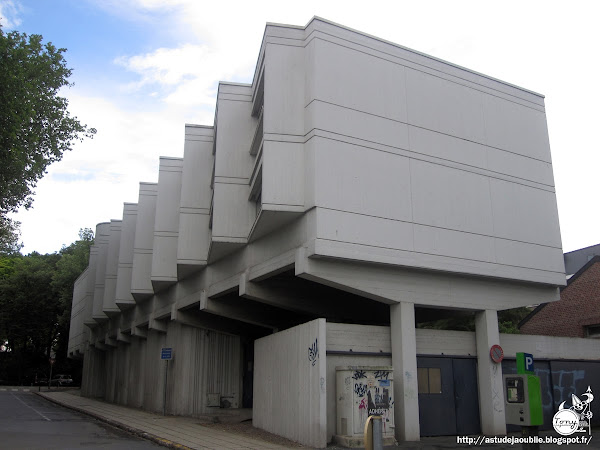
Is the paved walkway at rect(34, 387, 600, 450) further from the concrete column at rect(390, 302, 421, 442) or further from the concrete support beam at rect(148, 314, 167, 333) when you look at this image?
the concrete support beam at rect(148, 314, 167, 333)

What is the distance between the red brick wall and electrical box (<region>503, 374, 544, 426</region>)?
1569cm

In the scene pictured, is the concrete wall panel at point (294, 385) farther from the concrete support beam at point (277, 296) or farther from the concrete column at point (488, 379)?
the concrete column at point (488, 379)

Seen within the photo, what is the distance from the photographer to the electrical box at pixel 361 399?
14906 mm

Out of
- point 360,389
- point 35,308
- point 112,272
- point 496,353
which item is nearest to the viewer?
point 360,389

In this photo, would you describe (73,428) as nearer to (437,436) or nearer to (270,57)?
(437,436)

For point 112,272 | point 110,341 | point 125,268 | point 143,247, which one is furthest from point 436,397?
point 110,341

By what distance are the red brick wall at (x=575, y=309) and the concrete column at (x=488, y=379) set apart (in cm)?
893

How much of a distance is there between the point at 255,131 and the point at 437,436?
12057 millimetres

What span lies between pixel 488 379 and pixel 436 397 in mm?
2028

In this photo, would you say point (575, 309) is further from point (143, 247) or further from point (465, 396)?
point (143, 247)

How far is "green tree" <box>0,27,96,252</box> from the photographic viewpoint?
1914 cm

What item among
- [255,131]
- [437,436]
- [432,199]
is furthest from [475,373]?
[255,131]

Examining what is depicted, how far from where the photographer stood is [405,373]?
16688 mm

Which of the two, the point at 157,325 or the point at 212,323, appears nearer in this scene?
the point at 212,323
